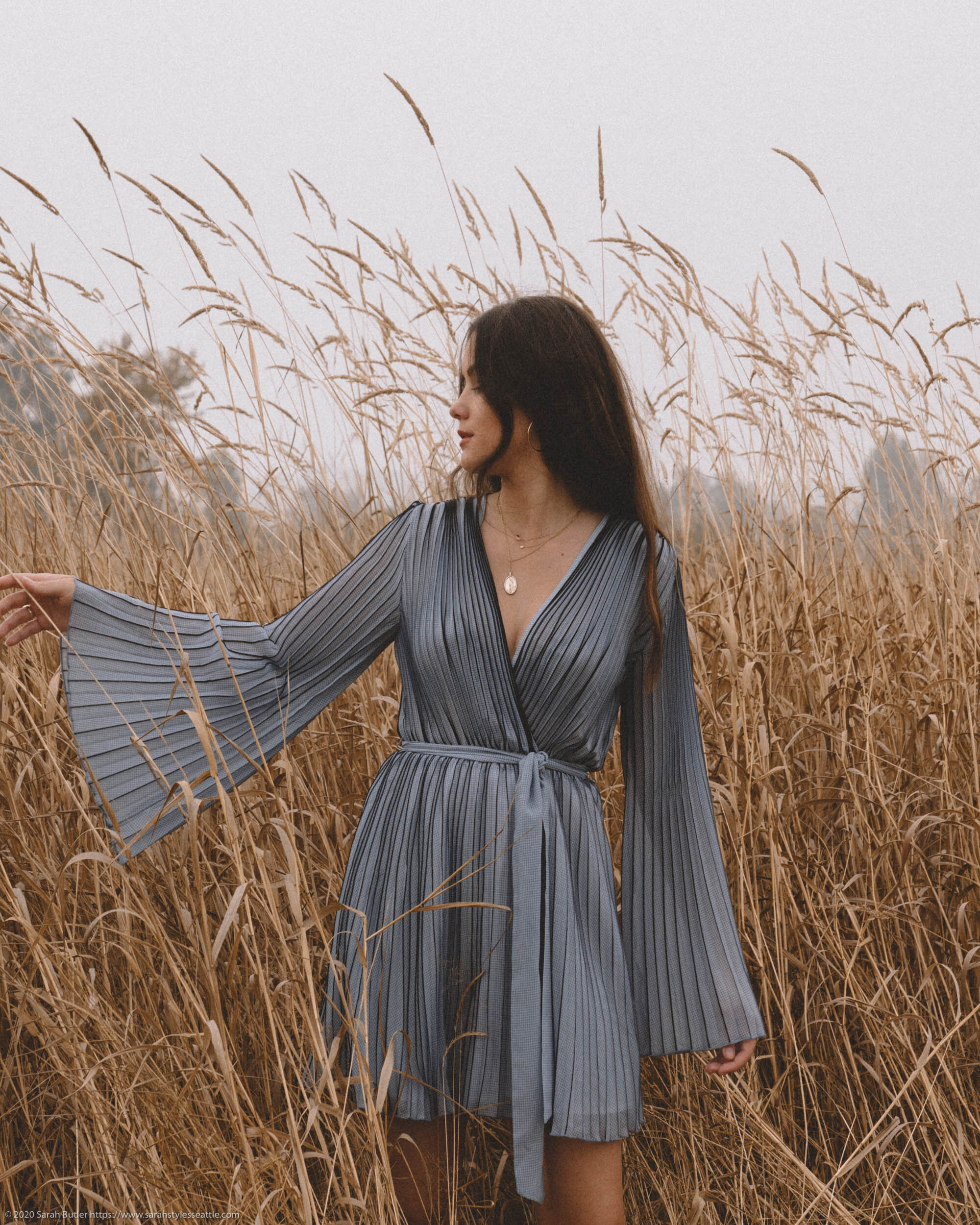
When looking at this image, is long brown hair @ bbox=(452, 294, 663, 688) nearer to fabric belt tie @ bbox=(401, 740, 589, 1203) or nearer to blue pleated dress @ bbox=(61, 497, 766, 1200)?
blue pleated dress @ bbox=(61, 497, 766, 1200)

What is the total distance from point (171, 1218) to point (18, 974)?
1.48 ft

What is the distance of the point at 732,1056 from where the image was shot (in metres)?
1.50

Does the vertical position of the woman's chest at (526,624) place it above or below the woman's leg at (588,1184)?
above

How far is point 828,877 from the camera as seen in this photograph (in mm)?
1894

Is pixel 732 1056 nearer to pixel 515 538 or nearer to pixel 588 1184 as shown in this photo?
pixel 588 1184

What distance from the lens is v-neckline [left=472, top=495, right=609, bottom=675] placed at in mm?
1399

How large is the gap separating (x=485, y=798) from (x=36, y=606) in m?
0.62

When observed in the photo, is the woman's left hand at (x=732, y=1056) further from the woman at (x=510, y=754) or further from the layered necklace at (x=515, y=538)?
the layered necklace at (x=515, y=538)

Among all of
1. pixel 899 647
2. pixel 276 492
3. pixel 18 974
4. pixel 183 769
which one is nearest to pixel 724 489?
pixel 899 647

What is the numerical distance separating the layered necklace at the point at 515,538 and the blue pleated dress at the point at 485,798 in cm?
4

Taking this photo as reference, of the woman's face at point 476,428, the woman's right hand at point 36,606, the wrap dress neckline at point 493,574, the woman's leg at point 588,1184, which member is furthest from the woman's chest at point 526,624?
the woman's leg at point 588,1184

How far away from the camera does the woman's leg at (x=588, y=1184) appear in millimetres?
1340

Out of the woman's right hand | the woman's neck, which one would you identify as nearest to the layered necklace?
the woman's neck

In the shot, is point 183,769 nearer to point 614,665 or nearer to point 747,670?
point 614,665
